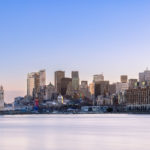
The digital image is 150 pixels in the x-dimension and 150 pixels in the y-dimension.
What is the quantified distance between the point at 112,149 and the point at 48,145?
921 cm

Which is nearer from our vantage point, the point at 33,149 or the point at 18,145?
the point at 33,149

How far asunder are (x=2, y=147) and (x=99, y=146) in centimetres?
1227

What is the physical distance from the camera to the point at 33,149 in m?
52.3

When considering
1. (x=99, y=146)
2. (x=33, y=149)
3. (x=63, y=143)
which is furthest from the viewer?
(x=63, y=143)

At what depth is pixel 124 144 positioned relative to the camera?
192 feet

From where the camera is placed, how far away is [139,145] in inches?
2233

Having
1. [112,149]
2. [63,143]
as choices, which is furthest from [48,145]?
[112,149]

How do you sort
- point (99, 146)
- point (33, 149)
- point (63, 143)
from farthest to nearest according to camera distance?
point (63, 143)
point (99, 146)
point (33, 149)

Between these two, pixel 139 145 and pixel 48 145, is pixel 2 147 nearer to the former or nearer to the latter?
pixel 48 145

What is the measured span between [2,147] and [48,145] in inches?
235

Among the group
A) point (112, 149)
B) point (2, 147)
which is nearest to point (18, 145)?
point (2, 147)

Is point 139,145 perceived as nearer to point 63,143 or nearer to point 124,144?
point 124,144

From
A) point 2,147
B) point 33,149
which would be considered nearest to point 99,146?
point 33,149

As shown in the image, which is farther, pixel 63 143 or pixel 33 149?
pixel 63 143
